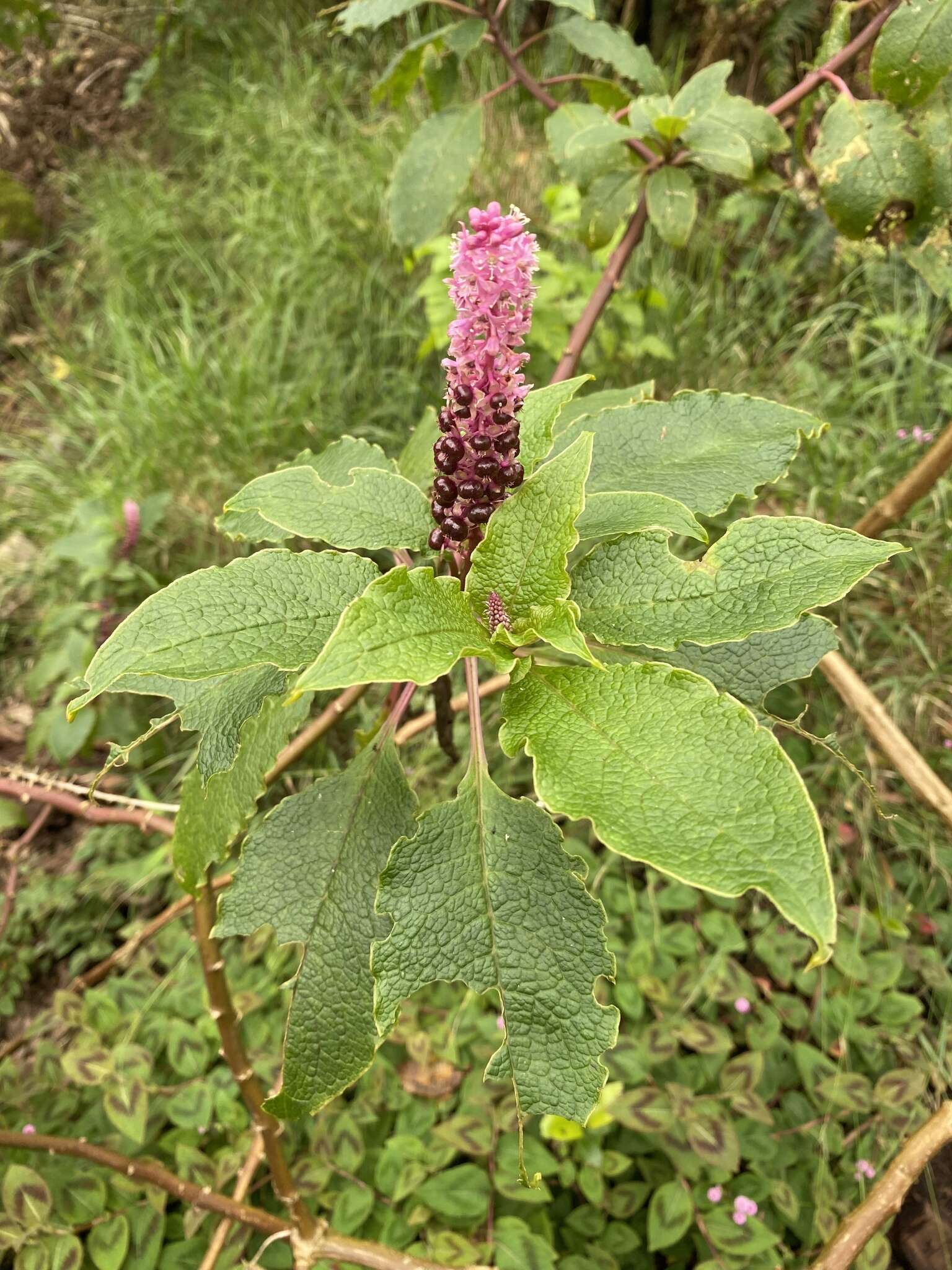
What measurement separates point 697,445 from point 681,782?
429 millimetres

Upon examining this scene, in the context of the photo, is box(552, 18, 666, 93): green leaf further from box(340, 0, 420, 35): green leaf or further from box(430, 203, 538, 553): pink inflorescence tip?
box(430, 203, 538, 553): pink inflorescence tip

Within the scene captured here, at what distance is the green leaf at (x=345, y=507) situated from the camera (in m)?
0.72

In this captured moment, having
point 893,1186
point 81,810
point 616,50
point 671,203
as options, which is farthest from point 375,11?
point 893,1186

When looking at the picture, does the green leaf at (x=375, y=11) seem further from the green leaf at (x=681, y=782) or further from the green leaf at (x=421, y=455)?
the green leaf at (x=681, y=782)

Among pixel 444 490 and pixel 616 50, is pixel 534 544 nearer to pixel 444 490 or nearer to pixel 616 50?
pixel 444 490

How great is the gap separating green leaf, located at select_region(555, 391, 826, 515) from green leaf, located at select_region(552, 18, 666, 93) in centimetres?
69

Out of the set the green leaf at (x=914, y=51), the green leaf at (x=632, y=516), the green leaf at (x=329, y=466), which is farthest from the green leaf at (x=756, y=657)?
the green leaf at (x=914, y=51)

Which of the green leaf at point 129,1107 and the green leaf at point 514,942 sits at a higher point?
the green leaf at point 514,942

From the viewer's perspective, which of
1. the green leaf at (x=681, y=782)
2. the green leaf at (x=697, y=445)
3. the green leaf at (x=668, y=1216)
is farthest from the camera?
the green leaf at (x=668, y=1216)

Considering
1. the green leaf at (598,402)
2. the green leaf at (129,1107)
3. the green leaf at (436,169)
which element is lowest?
the green leaf at (129,1107)

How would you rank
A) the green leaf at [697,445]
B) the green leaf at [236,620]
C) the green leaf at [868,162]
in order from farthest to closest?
the green leaf at [868,162], the green leaf at [697,445], the green leaf at [236,620]

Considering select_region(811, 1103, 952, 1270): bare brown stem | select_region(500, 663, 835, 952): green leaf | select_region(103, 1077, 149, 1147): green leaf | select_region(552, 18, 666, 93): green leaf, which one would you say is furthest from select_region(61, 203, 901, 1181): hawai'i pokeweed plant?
select_region(552, 18, 666, 93): green leaf

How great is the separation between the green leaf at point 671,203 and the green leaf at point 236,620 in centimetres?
72

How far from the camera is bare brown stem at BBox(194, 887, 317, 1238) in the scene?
36.3 inches
